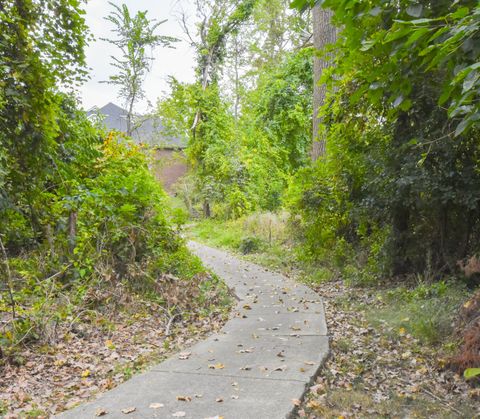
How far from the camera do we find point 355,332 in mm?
5516

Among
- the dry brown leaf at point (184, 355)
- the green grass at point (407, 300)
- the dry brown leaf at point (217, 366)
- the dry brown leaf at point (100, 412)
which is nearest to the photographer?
the dry brown leaf at point (100, 412)

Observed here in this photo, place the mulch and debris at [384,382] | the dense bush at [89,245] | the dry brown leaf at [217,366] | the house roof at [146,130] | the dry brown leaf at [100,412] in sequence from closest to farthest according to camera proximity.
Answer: the dry brown leaf at [100,412] < the mulch and debris at [384,382] < the dry brown leaf at [217,366] < the dense bush at [89,245] < the house roof at [146,130]

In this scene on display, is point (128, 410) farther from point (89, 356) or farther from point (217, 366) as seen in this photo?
point (89, 356)

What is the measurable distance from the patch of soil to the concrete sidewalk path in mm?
267

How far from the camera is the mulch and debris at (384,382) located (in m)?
3.46

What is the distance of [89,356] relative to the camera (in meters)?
4.51

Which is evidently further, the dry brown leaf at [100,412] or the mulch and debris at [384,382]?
the mulch and debris at [384,382]

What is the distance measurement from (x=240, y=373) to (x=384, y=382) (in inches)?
49.8

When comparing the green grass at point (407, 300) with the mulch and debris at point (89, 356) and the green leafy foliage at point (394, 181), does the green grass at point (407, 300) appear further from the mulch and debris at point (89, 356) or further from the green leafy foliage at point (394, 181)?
the mulch and debris at point (89, 356)

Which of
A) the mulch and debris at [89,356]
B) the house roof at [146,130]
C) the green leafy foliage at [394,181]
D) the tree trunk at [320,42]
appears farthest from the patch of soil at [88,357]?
the tree trunk at [320,42]

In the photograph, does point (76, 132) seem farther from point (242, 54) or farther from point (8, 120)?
point (242, 54)

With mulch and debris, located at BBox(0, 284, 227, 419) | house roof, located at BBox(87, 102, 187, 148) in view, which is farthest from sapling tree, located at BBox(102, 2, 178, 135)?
mulch and debris, located at BBox(0, 284, 227, 419)

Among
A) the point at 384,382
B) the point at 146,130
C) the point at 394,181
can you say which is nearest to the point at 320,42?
the point at 394,181

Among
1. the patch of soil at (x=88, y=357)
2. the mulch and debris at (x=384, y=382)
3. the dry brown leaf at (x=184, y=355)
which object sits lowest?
the mulch and debris at (x=384, y=382)
